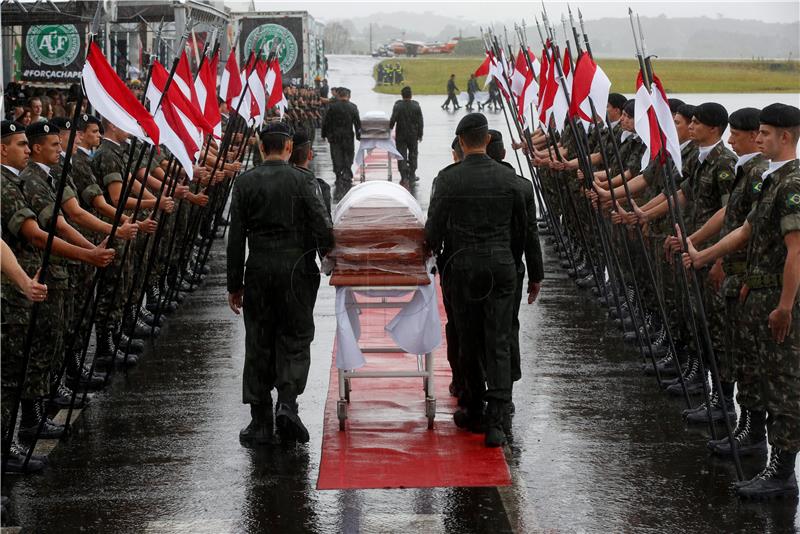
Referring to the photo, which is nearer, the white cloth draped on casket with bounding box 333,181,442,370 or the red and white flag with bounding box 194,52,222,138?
the white cloth draped on casket with bounding box 333,181,442,370

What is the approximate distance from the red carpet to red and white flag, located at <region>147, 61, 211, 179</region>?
201 cm

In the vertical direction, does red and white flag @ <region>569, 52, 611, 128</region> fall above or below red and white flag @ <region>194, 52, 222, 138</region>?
above

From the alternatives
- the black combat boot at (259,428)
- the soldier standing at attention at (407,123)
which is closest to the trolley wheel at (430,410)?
the black combat boot at (259,428)

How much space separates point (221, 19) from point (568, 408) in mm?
22293

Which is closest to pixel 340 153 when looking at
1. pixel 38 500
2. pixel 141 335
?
pixel 141 335

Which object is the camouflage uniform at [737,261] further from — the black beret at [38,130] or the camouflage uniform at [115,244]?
the camouflage uniform at [115,244]

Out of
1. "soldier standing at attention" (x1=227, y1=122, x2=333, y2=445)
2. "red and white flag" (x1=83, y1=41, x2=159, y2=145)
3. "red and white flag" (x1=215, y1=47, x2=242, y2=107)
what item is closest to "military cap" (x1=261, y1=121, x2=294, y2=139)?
"soldier standing at attention" (x1=227, y1=122, x2=333, y2=445)

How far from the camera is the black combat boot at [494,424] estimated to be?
25.0 feet

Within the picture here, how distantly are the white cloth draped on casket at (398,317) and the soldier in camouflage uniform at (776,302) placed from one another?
6.76 ft

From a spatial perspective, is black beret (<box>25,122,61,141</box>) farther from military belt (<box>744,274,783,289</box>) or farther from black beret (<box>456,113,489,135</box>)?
military belt (<box>744,274,783,289</box>)

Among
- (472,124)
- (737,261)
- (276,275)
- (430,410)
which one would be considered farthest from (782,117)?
(276,275)

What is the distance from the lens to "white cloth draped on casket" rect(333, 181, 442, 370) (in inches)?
307

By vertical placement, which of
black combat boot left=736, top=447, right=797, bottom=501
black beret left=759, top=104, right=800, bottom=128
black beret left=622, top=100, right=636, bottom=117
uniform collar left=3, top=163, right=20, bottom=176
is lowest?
black combat boot left=736, top=447, right=797, bottom=501

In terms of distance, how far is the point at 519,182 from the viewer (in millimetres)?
7684
